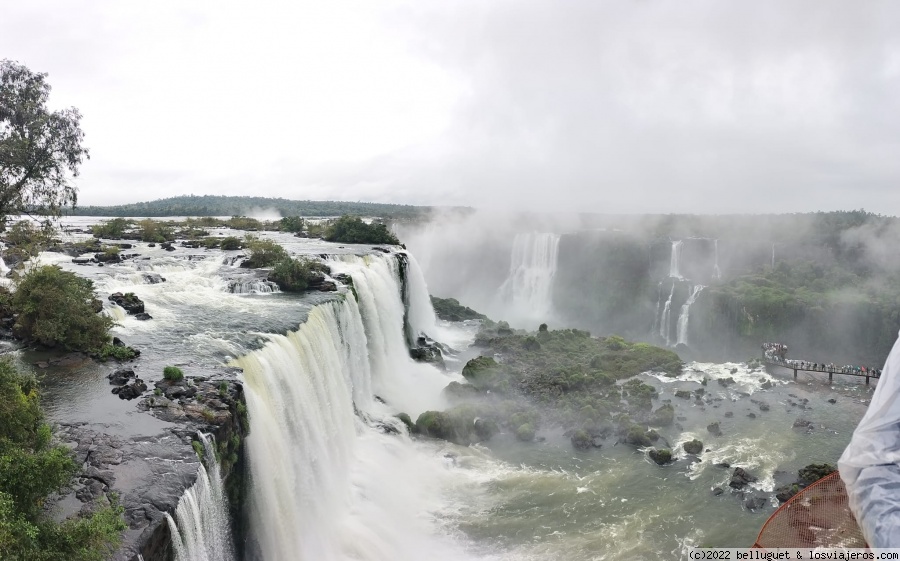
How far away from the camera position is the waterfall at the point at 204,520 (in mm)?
7223

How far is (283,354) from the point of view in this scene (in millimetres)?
13125

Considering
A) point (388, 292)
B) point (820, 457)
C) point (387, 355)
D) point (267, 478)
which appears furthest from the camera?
point (388, 292)

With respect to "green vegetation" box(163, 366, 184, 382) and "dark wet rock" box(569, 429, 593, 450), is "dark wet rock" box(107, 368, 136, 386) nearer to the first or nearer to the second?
"green vegetation" box(163, 366, 184, 382)

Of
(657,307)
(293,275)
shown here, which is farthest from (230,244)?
(657,307)

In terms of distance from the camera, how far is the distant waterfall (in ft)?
158

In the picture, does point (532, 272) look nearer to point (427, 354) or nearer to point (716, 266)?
point (716, 266)

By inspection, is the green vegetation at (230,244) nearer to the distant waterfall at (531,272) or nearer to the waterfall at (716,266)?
the distant waterfall at (531,272)

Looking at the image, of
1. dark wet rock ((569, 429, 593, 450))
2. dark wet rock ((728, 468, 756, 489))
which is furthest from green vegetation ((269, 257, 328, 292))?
dark wet rock ((728, 468, 756, 489))

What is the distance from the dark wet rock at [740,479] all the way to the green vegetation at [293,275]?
665 inches

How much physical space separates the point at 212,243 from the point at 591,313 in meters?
32.3

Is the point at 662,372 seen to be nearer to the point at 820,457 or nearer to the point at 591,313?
the point at 820,457

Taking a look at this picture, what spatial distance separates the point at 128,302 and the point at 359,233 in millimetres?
21978

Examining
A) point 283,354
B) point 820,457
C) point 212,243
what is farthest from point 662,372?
point 212,243

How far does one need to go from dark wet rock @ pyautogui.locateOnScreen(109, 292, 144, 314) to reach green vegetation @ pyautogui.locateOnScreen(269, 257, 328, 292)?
5530mm
